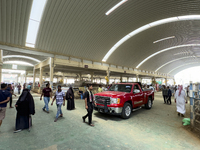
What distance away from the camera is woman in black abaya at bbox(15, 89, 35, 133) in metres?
3.94

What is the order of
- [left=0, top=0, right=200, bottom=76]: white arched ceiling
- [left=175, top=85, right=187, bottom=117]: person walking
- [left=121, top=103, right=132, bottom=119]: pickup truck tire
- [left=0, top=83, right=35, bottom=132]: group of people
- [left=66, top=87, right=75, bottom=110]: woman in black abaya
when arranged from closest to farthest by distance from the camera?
[left=0, top=83, right=35, bottom=132]: group of people < [left=121, top=103, right=132, bottom=119]: pickup truck tire < [left=175, top=85, right=187, bottom=117]: person walking < [left=66, top=87, right=75, bottom=110]: woman in black abaya < [left=0, top=0, right=200, bottom=76]: white arched ceiling

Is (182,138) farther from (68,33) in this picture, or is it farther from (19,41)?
(19,41)

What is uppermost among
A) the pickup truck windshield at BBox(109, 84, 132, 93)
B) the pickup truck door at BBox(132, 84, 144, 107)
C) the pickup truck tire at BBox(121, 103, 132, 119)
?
the pickup truck windshield at BBox(109, 84, 132, 93)

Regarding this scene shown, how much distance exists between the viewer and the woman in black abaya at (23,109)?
155 inches

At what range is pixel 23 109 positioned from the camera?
398 cm

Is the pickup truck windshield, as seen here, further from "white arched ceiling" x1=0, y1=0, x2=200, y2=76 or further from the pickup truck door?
"white arched ceiling" x1=0, y1=0, x2=200, y2=76

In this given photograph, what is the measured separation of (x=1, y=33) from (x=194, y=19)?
23141mm

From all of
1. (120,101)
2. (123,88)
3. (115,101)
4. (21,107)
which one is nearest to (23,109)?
(21,107)

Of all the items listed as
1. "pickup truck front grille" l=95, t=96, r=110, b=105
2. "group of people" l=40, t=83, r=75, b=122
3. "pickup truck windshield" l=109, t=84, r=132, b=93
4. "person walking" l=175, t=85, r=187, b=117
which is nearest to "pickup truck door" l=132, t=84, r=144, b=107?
"pickup truck windshield" l=109, t=84, r=132, b=93

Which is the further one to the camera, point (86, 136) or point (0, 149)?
point (86, 136)

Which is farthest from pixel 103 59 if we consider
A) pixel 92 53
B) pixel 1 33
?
pixel 1 33

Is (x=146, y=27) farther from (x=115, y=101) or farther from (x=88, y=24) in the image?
(x=115, y=101)

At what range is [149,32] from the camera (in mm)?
17391

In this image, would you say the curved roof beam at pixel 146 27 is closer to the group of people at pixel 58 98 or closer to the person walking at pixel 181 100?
the person walking at pixel 181 100
